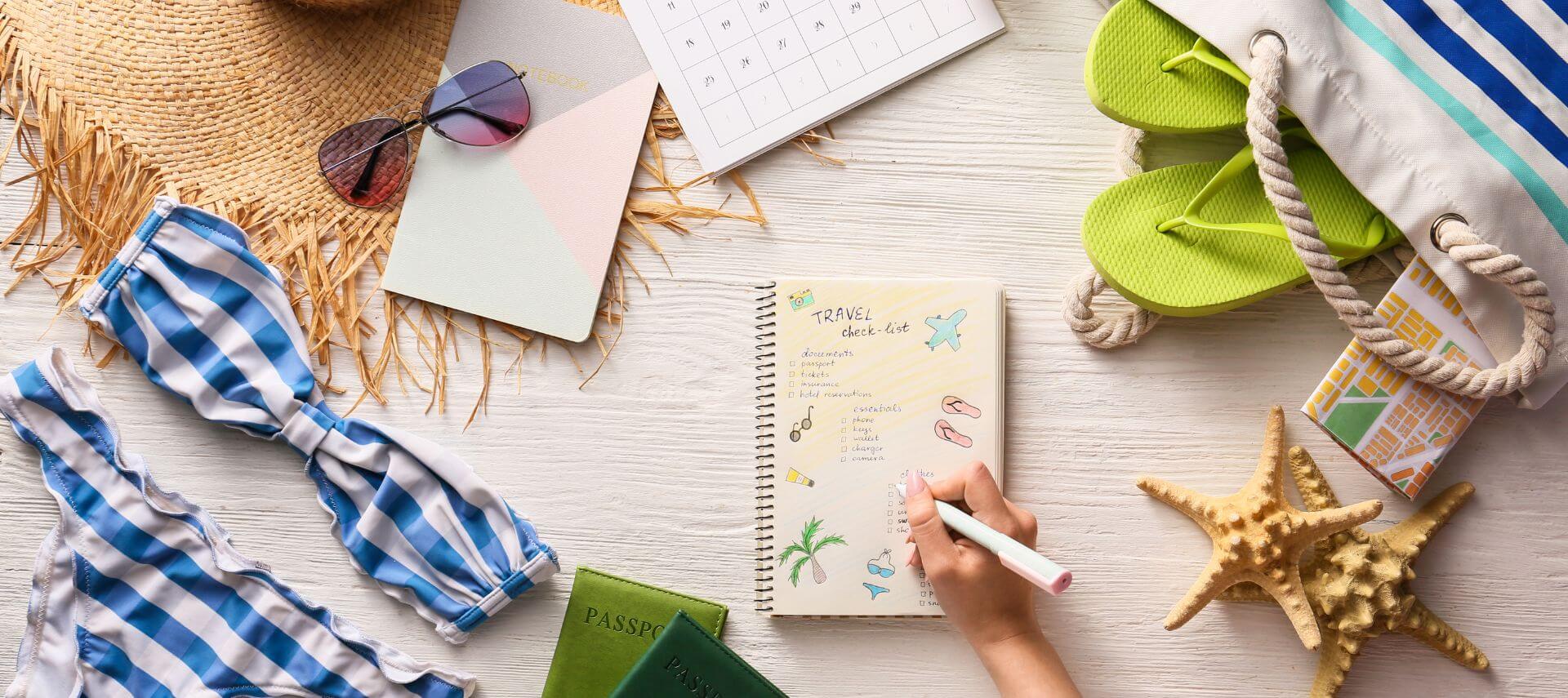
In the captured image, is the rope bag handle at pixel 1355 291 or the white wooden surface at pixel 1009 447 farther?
the white wooden surface at pixel 1009 447

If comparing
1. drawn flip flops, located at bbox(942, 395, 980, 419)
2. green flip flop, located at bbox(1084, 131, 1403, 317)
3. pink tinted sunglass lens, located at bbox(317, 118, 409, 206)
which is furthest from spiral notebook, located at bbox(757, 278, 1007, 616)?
pink tinted sunglass lens, located at bbox(317, 118, 409, 206)

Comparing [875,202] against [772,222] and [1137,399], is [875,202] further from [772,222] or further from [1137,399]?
[1137,399]

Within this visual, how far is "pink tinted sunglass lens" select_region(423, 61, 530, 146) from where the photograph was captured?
0.75 m

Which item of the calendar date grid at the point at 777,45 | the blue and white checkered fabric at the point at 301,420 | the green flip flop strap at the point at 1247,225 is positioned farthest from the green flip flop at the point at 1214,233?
the blue and white checkered fabric at the point at 301,420

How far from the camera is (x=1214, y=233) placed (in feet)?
2.36

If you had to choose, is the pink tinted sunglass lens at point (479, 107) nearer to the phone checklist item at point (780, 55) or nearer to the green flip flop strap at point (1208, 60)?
the phone checklist item at point (780, 55)

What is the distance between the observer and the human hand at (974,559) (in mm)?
688

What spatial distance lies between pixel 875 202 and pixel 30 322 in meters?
0.70

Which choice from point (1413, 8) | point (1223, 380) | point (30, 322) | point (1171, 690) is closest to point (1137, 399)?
point (1223, 380)

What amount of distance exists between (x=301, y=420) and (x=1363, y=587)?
825mm

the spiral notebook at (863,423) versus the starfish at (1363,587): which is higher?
the spiral notebook at (863,423)

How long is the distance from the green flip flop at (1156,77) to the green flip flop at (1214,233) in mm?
44

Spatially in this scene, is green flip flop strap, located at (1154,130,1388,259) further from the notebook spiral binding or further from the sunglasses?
the sunglasses

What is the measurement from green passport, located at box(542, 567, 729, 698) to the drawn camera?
9.9 inches
